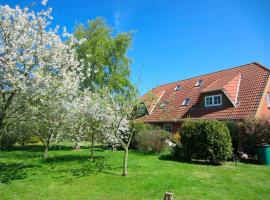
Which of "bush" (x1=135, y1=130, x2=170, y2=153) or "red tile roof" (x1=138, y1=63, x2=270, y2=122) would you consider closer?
"bush" (x1=135, y1=130, x2=170, y2=153)

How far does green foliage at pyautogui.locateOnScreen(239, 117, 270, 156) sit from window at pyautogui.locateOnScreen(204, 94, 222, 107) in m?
6.72

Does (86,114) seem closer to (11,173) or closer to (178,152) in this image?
(11,173)

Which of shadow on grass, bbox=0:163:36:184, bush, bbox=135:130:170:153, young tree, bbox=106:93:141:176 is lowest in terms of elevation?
shadow on grass, bbox=0:163:36:184

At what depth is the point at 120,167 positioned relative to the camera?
14.9m

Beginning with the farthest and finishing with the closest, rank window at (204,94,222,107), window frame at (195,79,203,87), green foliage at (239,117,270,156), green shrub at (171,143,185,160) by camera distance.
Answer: window frame at (195,79,203,87) → window at (204,94,222,107) → green shrub at (171,143,185,160) → green foliage at (239,117,270,156)

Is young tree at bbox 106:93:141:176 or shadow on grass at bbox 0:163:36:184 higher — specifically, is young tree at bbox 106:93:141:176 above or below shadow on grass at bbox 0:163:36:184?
above

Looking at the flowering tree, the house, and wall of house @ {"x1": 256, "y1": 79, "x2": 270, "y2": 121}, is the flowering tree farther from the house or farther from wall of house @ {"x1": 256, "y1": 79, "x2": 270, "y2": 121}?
wall of house @ {"x1": 256, "y1": 79, "x2": 270, "y2": 121}

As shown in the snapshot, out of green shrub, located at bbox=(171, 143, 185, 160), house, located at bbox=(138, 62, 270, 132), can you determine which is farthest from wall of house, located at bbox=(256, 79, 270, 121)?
green shrub, located at bbox=(171, 143, 185, 160)

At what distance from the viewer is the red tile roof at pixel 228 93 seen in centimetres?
2269

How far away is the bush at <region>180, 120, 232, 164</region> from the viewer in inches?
624

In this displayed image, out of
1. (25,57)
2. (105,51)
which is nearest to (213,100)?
(105,51)

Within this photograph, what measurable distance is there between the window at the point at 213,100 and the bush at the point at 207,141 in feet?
27.8

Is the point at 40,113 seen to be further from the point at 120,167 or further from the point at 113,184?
the point at 120,167

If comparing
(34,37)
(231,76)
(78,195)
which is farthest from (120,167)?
(231,76)
